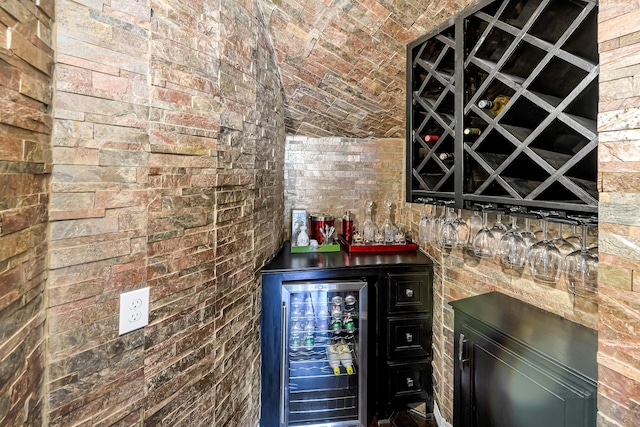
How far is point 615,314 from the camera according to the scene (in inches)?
30.7

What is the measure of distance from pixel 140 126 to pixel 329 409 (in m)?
2.21

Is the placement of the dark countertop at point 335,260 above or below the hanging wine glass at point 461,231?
below

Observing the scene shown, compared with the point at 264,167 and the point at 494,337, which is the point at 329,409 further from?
the point at 264,167

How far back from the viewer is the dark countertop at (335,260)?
2.05 metres

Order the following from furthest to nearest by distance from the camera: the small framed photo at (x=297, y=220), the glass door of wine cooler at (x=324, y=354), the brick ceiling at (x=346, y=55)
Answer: the small framed photo at (x=297, y=220), the glass door of wine cooler at (x=324, y=354), the brick ceiling at (x=346, y=55)

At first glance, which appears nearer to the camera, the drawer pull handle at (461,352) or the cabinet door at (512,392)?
the cabinet door at (512,392)

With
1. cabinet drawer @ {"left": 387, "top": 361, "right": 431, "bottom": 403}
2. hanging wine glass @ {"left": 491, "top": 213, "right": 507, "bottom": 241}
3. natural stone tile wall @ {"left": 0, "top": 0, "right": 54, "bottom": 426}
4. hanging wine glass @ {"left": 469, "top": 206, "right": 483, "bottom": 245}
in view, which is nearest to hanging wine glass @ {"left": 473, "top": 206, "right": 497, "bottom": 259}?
hanging wine glass @ {"left": 491, "top": 213, "right": 507, "bottom": 241}

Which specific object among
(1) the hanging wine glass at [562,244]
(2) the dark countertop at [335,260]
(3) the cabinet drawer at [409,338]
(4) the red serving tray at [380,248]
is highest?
(1) the hanging wine glass at [562,244]

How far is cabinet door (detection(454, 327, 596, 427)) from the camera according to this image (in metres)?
1.08

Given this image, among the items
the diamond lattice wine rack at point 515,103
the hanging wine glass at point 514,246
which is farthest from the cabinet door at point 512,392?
the diamond lattice wine rack at point 515,103

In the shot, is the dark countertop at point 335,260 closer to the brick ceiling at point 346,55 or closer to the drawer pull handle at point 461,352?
the drawer pull handle at point 461,352

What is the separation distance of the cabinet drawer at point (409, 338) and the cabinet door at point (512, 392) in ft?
1.91

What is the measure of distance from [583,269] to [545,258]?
0.47 ft

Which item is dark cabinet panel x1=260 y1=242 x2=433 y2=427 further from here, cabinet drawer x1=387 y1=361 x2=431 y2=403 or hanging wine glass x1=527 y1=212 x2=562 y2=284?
hanging wine glass x1=527 y1=212 x2=562 y2=284
